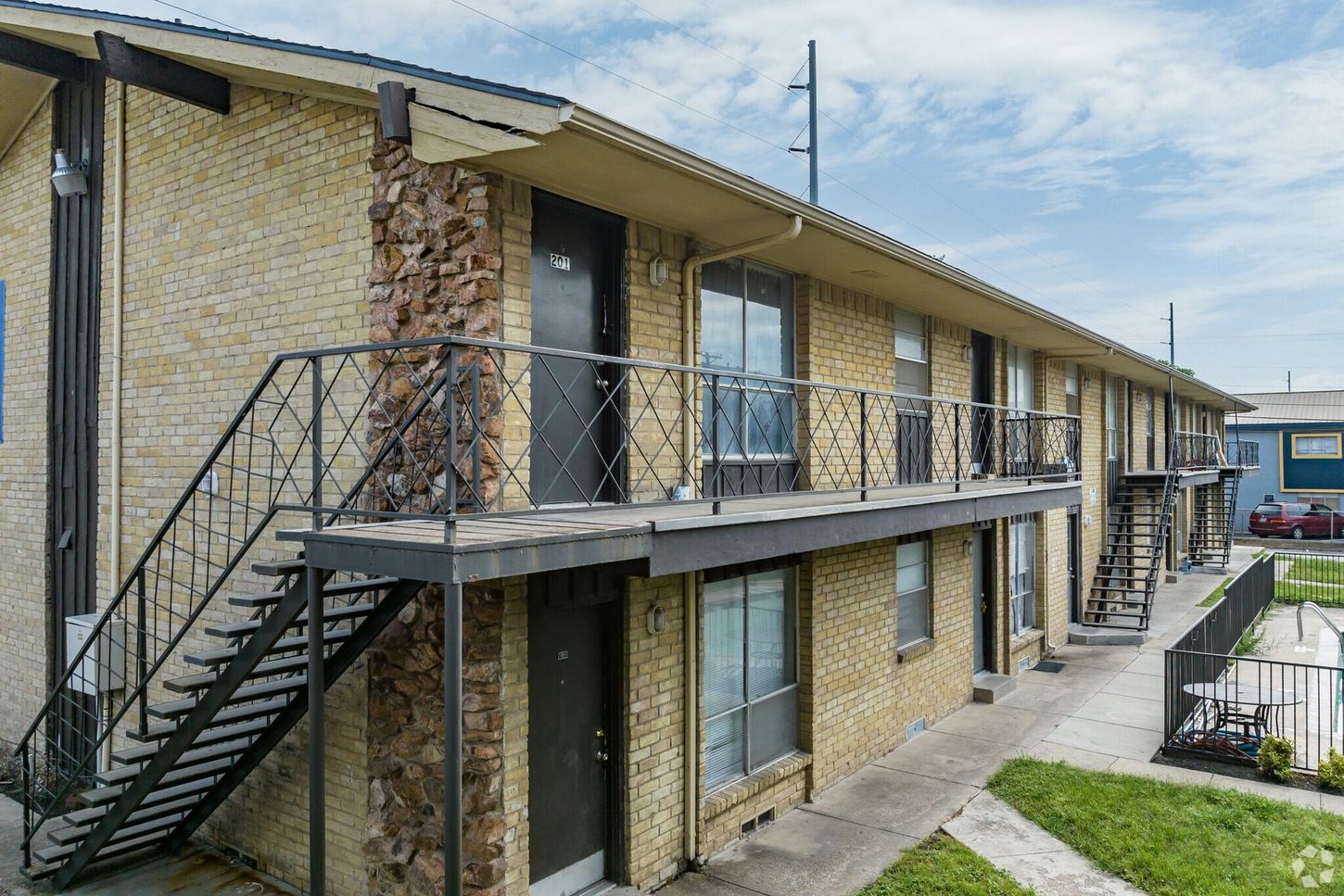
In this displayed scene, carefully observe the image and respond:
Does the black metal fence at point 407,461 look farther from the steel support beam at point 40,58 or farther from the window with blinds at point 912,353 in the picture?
the steel support beam at point 40,58

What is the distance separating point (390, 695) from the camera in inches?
220

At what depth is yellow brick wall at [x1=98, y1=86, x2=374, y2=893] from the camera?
5973 mm

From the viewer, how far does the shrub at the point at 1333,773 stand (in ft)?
26.6

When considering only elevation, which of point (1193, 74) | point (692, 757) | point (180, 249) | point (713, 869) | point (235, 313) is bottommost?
point (713, 869)

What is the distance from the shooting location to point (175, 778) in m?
6.00

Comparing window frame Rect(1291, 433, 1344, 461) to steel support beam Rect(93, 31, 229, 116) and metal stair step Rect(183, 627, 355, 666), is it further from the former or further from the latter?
steel support beam Rect(93, 31, 229, 116)

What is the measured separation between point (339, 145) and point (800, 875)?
6.22 metres

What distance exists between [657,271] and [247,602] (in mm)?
3554

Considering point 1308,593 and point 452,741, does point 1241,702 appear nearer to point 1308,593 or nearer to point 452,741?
point 452,741

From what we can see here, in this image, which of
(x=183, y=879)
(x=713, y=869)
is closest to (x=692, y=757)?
(x=713, y=869)

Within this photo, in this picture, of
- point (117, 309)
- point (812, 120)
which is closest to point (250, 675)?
point (117, 309)

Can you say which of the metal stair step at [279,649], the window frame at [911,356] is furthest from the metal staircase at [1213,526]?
the metal stair step at [279,649]

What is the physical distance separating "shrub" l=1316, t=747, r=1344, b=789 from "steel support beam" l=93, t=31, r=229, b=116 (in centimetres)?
1123

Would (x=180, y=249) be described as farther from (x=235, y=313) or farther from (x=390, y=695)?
(x=390, y=695)
